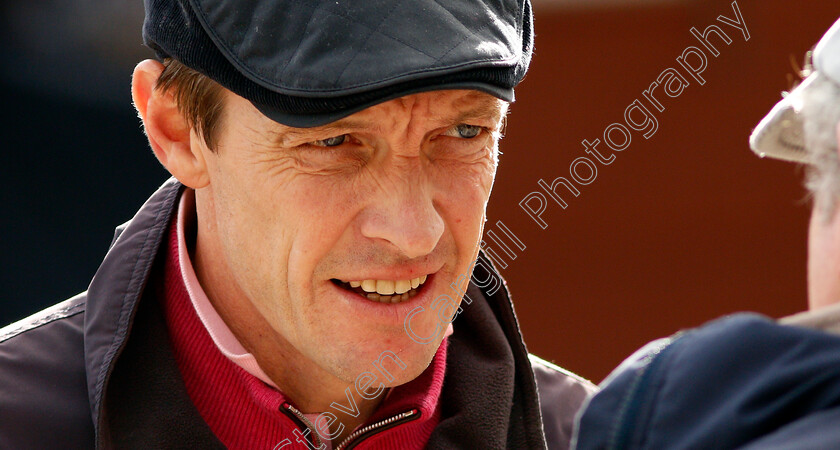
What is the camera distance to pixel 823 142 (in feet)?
3.81

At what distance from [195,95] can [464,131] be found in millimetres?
524

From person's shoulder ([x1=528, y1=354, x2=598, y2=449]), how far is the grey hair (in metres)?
1.09

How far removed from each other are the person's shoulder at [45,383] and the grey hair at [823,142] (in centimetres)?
132

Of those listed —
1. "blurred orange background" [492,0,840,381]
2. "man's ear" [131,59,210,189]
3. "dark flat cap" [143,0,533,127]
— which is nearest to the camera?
"dark flat cap" [143,0,533,127]

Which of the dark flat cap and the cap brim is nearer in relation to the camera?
the cap brim

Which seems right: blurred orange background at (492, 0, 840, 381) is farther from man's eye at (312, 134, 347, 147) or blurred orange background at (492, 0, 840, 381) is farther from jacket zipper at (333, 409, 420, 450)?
man's eye at (312, 134, 347, 147)

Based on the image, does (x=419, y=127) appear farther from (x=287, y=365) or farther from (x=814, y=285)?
(x=814, y=285)

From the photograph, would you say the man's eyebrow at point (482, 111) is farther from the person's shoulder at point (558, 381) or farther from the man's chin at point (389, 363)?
the person's shoulder at point (558, 381)

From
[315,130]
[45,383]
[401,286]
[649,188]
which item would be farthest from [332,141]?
[649,188]

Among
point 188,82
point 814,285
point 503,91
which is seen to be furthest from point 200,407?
point 814,285

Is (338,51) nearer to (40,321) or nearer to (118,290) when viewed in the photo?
(118,290)

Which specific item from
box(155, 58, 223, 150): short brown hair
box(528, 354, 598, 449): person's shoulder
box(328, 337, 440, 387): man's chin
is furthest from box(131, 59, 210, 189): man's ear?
box(528, 354, 598, 449): person's shoulder

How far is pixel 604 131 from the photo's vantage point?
15.4 ft

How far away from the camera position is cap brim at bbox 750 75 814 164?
1325mm
